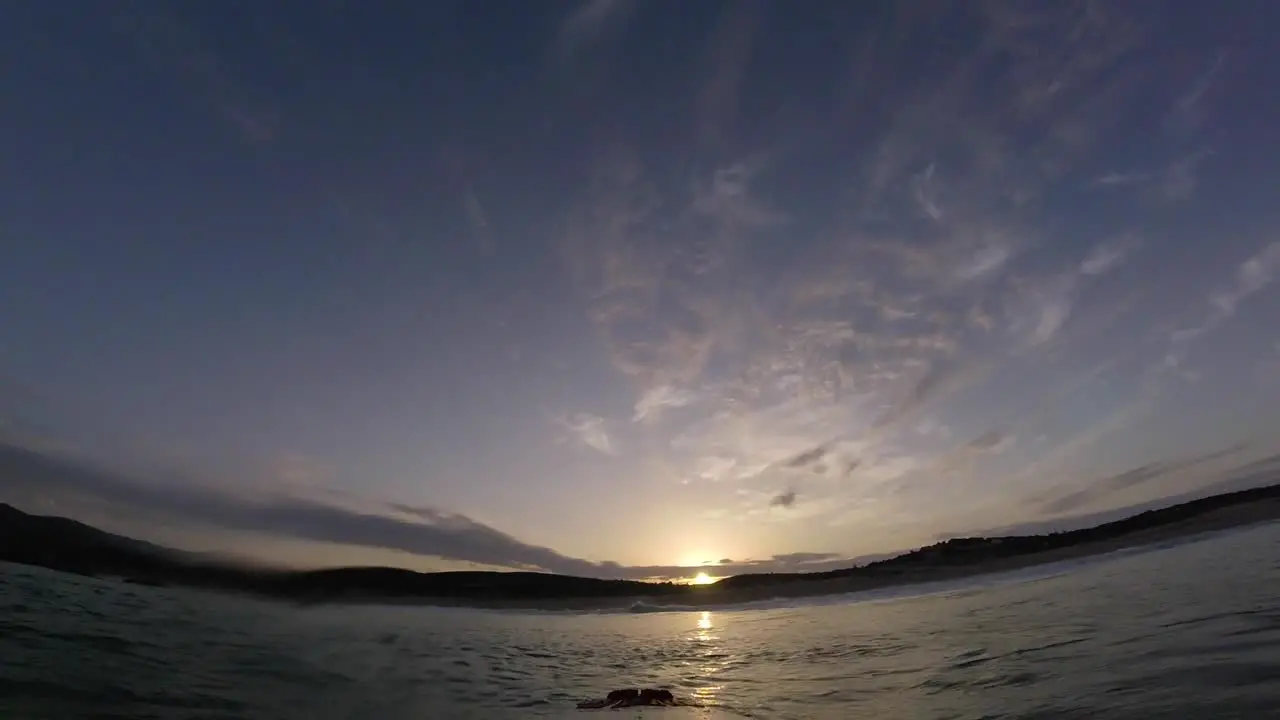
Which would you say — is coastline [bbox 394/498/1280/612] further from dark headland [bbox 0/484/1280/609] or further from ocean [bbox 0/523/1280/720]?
ocean [bbox 0/523/1280/720]

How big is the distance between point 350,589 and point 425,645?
112 feet

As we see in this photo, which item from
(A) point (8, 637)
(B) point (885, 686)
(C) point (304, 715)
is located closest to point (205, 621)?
(A) point (8, 637)

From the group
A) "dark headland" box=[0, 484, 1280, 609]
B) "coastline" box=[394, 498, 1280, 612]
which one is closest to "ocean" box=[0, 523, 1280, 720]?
"dark headland" box=[0, 484, 1280, 609]

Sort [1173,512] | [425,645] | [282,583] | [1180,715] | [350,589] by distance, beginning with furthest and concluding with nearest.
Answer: [1173,512]
[350,589]
[282,583]
[425,645]
[1180,715]

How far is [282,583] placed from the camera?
49.3 m

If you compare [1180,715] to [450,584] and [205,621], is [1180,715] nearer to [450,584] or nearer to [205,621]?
[205,621]

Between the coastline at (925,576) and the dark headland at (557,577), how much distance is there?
197 mm

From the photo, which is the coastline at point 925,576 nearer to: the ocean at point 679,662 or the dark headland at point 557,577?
the dark headland at point 557,577

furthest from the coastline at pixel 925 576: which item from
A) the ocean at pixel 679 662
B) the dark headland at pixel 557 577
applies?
the ocean at pixel 679 662

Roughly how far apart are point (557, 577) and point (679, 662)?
2583 inches

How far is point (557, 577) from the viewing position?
9344 centimetres

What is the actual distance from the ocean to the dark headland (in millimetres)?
5817

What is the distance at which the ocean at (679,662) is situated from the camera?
46.9 ft

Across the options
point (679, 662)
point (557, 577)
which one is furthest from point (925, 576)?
point (679, 662)
